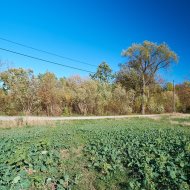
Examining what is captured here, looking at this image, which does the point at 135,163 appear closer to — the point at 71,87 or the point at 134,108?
the point at 71,87

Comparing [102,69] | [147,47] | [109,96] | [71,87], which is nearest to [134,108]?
[109,96]

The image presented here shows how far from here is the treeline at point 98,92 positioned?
961 inches

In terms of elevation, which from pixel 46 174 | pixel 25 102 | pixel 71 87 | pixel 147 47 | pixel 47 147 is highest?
pixel 147 47

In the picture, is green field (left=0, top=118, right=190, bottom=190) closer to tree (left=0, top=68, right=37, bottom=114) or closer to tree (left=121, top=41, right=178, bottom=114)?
tree (left=0, top=68, right=37, bottom=114)

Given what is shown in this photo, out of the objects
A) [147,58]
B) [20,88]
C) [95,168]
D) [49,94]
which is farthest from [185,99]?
[95,168]

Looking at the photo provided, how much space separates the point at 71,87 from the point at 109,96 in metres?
5.96

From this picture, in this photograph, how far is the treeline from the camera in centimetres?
2442

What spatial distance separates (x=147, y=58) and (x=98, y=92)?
42.6ft

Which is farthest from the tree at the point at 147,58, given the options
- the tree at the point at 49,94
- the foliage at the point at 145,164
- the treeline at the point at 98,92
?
the foliage at the point at 145,164

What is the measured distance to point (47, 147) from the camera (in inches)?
282

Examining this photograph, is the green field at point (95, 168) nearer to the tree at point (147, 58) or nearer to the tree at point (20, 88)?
the tree at point (20, 88)

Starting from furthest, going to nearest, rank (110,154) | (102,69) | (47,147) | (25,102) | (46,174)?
(102,69) → (25,102) → (47,147) → (110,154) → (46,174)

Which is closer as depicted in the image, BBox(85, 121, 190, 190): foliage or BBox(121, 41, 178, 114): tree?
BBox(85, 121, 190, 190): foliage

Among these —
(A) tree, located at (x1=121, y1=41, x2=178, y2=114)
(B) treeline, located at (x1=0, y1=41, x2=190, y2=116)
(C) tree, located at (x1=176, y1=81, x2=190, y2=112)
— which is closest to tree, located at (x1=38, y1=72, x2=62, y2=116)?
(B) treeline, located at (x1=0, y1=41, x2=190, y2=116)
